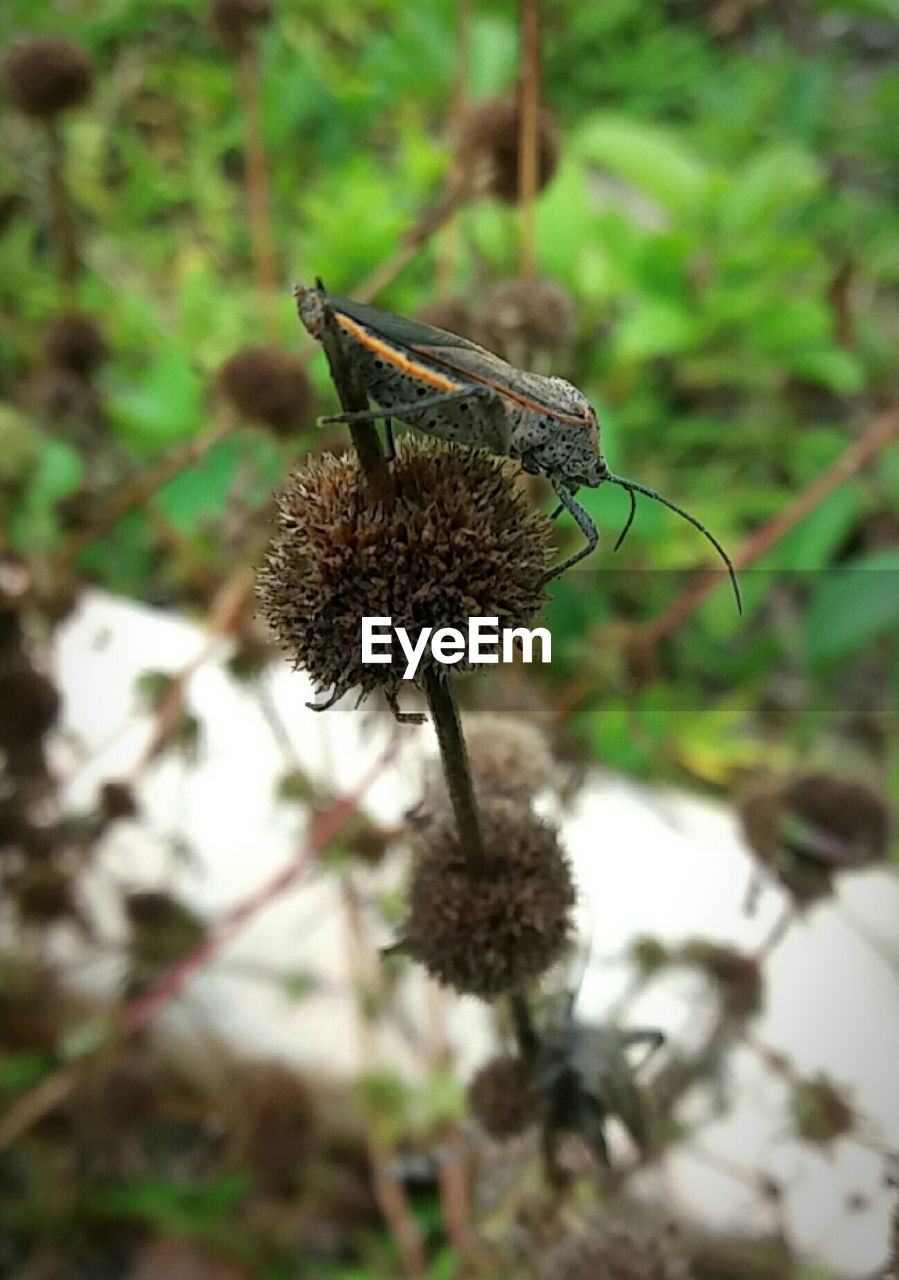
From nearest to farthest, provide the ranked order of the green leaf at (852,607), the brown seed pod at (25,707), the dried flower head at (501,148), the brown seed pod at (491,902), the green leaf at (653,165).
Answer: the brown seed pod at (491,902) < the dried flower head at (501,148) < the brown seed pod at (25,707) < the green leaf at (852,607) < the green leaf at (653,165)

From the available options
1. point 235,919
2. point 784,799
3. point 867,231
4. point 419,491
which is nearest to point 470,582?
point 419,491

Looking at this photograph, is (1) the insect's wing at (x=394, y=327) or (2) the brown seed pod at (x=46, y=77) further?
(2) the brown seed pod at (x=46, y=77)

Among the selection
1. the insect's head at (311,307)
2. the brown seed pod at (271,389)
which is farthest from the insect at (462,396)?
the brown seed pod at (271,389)

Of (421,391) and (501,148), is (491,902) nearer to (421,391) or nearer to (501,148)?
(421,391)

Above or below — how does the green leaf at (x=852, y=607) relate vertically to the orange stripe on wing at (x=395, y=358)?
above

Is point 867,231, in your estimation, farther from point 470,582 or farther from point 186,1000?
point 470,582

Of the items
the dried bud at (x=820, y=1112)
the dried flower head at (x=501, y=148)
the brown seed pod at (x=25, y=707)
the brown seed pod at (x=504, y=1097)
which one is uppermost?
the dried flower head at (x=501, y=148)

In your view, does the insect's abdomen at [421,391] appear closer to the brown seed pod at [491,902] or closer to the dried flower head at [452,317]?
the brown seed pod at [491,902]
